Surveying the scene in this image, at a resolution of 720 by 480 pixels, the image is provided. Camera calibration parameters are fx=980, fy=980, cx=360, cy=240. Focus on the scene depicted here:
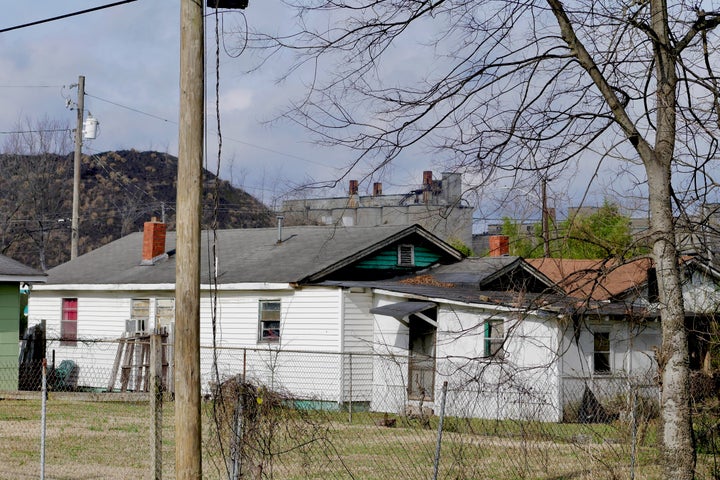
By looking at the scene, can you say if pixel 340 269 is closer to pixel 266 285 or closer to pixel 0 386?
pixel 266 285

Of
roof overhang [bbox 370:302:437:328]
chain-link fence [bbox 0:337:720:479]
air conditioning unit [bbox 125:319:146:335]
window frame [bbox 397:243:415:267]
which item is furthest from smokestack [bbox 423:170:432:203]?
air conditioning unit [bbox 125:319:146:335]

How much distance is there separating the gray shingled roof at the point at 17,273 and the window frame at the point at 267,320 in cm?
563

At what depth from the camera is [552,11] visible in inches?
423

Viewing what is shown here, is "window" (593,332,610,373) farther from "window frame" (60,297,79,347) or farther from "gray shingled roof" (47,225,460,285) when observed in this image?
"window frame" (60,297,79,347)

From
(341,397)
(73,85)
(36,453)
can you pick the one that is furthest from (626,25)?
(73,85)

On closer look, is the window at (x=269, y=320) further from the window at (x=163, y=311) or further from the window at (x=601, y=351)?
the window at (x=601, y=351)

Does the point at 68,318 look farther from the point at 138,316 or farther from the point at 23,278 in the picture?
the point at 23,278

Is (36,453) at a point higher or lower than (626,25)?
lower

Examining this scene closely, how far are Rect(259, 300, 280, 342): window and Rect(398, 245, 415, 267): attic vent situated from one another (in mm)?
4111

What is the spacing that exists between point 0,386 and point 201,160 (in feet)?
57.8

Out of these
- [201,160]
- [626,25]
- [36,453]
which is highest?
[626,25]

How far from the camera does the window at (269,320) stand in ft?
85.0

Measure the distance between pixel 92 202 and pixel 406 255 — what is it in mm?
49848

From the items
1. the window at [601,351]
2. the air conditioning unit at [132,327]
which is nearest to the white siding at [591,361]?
the window at [601,351]
